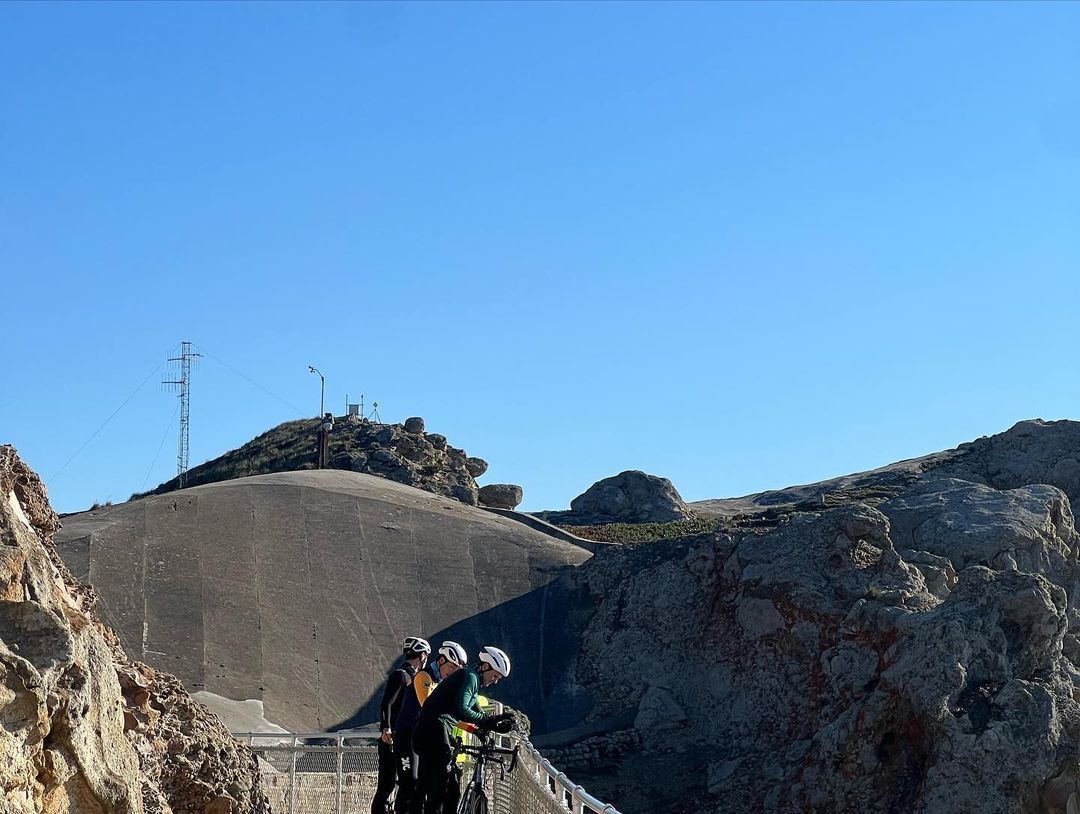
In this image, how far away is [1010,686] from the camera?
91.4 feet

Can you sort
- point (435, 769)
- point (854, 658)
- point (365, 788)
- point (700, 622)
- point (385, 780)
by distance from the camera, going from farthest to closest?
point (700, 622)
point (854, 658)
point (365, 788)
point (385, 780)
point (435, 769)

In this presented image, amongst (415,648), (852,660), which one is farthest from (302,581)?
(415,648)

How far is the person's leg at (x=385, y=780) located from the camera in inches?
497

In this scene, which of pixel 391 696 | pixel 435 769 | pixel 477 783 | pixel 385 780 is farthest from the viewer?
pixel 391 696

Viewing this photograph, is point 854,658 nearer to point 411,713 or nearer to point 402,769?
point 402,769

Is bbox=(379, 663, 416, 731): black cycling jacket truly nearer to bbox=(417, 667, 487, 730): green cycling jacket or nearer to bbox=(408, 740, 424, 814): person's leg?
bbox=(408, 740, 424, 814): person's leg

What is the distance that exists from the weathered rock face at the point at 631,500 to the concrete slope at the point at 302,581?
544 inches

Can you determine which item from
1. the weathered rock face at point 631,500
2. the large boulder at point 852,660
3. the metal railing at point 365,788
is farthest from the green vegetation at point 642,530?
the metal railing at point 365,788

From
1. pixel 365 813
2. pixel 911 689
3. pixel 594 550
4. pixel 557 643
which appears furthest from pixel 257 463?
pixel 365 813

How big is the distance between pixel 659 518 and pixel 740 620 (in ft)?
81.8

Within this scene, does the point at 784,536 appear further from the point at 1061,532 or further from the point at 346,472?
the point at 346,472

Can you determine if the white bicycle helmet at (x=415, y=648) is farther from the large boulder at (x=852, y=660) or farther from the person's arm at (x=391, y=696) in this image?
the large boulder at (x=852, y=660)

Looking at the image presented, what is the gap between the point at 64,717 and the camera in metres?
7.18

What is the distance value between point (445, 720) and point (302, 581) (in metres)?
30.3
